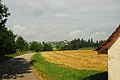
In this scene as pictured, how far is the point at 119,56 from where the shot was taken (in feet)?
38.4

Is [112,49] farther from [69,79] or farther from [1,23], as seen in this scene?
[1,23]

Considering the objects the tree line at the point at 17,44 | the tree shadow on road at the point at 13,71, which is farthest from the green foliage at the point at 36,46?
the tree shadow on road at the point at 13,71

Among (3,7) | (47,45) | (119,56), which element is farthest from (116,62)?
(47,45)

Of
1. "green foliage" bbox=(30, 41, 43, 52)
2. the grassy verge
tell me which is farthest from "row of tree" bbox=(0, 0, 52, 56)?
the grassy verge

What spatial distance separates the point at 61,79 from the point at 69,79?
59cm

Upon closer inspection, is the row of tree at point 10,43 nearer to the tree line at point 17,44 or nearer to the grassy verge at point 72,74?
the tree line at point 17,44

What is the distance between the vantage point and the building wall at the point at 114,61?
11758 mm

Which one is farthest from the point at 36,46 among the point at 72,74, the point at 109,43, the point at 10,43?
the point at 109,43

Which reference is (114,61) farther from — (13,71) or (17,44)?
(17,44)

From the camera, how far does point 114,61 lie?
11.9 m

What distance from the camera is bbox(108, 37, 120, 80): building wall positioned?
11758 mm

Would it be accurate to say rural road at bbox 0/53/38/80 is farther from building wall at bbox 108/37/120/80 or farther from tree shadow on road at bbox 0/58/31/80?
building wall at bbox 108/37/120/80

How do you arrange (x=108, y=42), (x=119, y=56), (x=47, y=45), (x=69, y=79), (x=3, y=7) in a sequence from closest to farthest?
(x=119, y=56) → (x=108, y=42) → (x=69, y=79) → (x=3, y=7) → (x=47, y=45)

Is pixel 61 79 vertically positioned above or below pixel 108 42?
below
